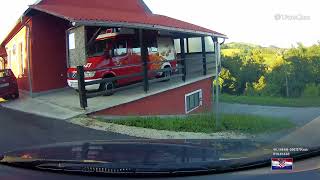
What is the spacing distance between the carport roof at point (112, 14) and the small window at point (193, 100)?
8.71 ft

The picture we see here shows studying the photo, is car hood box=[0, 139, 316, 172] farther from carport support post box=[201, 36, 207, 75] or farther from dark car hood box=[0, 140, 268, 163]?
carport support post box=[201, 36, 207, 75]

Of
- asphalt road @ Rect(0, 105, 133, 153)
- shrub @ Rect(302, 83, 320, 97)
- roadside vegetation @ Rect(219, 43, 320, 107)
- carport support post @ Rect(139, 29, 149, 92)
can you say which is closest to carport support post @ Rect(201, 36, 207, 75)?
carport support post @ Rect(139, 29, 149, 92)

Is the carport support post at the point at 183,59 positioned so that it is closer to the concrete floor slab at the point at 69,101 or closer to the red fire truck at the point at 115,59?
the concrete floor slab at the point at 69,101

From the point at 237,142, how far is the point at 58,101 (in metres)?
11.9

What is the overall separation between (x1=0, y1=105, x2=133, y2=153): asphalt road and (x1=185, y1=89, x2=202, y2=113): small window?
24.3 ft

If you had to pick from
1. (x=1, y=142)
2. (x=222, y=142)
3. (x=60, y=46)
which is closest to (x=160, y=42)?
(x=60, y=46)

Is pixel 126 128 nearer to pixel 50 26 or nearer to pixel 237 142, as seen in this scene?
pixel 237 142

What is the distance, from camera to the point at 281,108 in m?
7.56

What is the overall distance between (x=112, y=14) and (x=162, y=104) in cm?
379

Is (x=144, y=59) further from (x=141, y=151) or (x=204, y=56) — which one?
(x=141, y=151)

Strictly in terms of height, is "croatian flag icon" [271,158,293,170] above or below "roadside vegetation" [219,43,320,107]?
below

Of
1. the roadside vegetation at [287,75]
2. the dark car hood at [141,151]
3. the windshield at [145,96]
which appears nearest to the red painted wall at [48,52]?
the windshield at [145,96]

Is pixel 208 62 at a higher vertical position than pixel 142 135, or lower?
A: higher

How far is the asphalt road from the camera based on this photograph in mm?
8799
